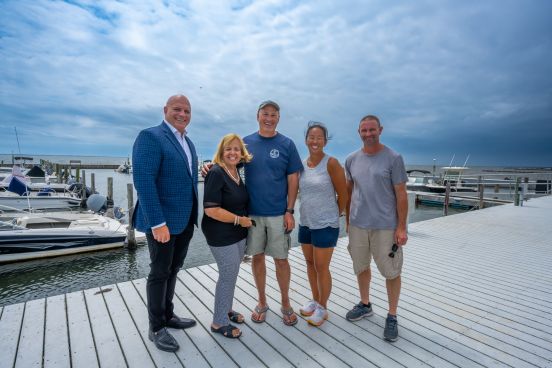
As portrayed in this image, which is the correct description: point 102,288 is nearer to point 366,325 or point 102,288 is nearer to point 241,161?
point 241,161

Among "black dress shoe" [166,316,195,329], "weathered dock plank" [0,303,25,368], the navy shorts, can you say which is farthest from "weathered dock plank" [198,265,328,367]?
"weathered dock plank" [0,303,25,368]

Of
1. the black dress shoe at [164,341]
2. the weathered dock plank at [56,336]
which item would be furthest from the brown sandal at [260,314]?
the weathered dock plank at [56,336]

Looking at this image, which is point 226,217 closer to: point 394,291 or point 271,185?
point 271,185

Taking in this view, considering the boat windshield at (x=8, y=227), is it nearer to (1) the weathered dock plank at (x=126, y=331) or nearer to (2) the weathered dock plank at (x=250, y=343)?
(1) the weathered dock plank at (x=126, y=331)

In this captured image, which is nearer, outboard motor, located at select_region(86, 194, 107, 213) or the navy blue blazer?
the navy blue blazer

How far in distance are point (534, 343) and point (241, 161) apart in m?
3.10

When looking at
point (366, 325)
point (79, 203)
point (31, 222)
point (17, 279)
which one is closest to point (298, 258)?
point (366, 325)

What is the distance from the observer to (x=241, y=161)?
8.70 feet

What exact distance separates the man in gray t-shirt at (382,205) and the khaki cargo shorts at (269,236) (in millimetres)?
756

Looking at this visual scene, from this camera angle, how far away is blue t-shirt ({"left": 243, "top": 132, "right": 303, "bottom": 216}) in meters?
2.66

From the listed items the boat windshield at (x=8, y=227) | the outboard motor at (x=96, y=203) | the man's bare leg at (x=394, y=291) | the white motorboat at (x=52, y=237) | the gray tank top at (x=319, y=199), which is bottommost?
the white motorboat at (x=52, y=237)

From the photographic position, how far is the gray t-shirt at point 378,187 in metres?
2.66

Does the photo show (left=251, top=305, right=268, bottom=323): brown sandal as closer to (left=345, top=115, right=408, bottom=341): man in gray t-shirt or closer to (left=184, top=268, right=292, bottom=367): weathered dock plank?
(left=184, top=268, right=292, bottom=367): weathered dock plank

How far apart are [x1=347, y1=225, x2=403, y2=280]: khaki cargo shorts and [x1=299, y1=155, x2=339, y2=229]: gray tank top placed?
325 millimetres
